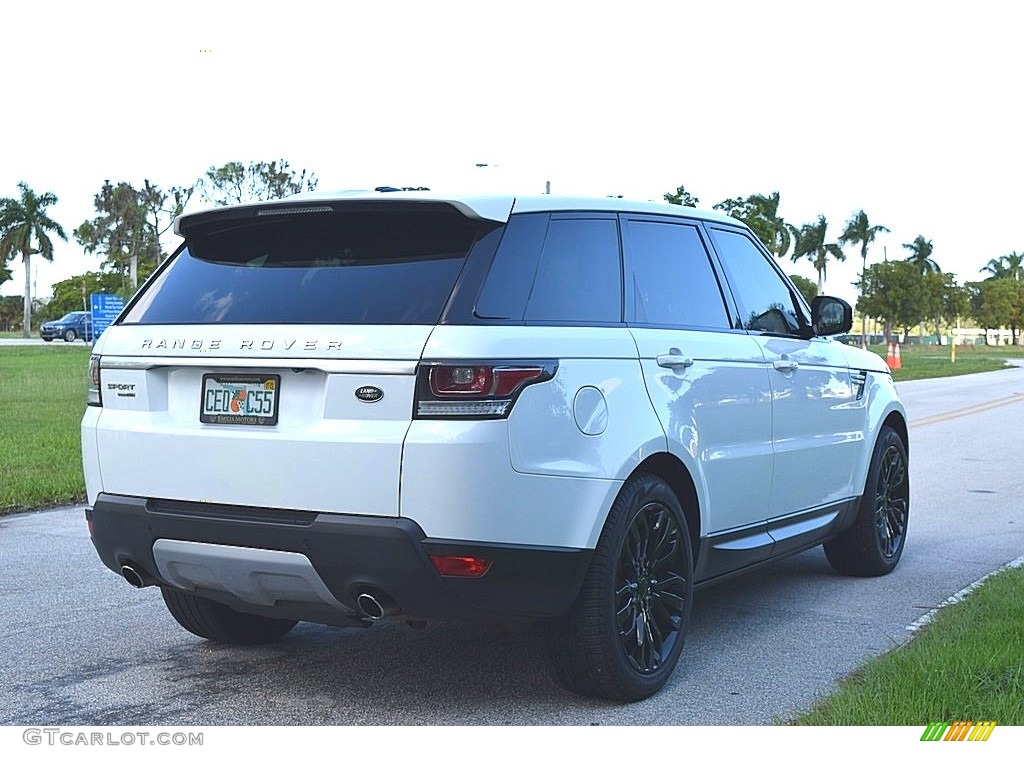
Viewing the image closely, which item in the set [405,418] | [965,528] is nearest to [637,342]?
[405,418]

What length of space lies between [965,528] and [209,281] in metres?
6.00

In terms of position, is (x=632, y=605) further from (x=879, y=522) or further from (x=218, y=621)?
(x=879, y=522)

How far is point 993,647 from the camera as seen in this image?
17.4 ft

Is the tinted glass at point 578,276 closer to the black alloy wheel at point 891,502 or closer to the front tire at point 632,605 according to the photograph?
the front tire at point 632,605

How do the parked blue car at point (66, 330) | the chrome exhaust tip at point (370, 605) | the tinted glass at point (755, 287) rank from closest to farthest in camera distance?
the chrome exhaust tip at point (370, 605)
the tinted glass at point (755, 287)
the parked blue car at point (66, 330)

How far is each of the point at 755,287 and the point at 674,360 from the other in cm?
125

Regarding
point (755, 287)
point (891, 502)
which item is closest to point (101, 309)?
point (891, 502)

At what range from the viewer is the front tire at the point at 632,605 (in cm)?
468

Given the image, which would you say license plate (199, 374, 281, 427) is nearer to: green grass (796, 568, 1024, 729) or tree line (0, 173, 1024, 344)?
green grass (796, 568, 1024, 729)

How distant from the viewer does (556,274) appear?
488cm

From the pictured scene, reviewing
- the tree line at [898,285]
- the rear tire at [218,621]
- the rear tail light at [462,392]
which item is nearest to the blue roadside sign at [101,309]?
the rear tire at [218,621]

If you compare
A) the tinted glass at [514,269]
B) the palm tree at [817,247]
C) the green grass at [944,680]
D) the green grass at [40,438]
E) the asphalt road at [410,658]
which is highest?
the palm tree at [817,247]

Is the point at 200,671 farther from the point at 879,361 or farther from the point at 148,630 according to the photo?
the point at 879,361
